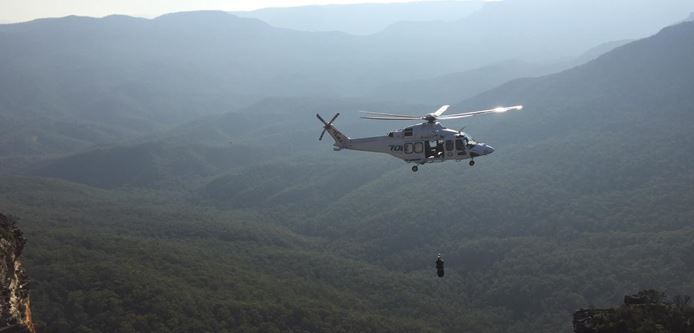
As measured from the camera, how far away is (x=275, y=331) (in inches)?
4670

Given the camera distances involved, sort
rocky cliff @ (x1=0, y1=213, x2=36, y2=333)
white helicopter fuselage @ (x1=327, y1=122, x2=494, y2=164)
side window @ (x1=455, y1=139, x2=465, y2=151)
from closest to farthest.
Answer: rocky cliff @ (x1=0, y1=213, x2=36, y2=333) → side window @ (x1=455, y1=139, x2=465, y2=151) → white helicopter fuselage @ (x1=327, y1=122, x2=494, y2=164)

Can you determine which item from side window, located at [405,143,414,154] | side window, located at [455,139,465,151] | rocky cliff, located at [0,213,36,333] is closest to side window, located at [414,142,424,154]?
side window, located at [405,143,414,154]

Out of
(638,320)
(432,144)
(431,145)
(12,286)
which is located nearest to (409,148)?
(431,145)

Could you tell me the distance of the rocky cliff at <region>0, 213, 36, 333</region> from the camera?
2758 centimetres

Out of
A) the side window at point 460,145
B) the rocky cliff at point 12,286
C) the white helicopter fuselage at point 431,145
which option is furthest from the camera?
the white helicopter fuselage at point 431,145

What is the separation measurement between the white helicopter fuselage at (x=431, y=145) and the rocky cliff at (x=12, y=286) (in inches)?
1375

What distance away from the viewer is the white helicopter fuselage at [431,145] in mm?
57562

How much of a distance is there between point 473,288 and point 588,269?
3098cm

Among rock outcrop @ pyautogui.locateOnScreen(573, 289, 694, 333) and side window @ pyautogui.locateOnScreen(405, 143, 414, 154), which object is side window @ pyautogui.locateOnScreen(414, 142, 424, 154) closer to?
side window @ pyautogui.locateOnScreen(405, 143, 414, 154)

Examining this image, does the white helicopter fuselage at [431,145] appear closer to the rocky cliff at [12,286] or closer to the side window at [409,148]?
the side window at [409,148]

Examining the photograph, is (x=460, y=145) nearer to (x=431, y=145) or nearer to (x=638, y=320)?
(x=431, y=145)

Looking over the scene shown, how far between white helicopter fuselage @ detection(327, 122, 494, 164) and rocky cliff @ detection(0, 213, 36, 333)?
34937 mm

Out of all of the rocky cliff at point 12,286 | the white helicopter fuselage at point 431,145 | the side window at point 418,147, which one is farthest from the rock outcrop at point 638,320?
the rocky cliff at point 12,286

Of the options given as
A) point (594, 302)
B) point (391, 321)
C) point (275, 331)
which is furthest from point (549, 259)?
point (275, 331)
